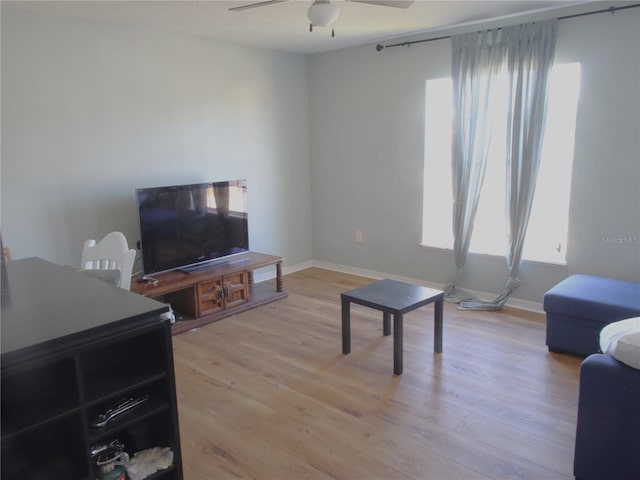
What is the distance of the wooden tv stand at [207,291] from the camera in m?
3.69

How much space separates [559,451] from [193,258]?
9.74 ft

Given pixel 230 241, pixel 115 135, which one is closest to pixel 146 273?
pixel 230 241

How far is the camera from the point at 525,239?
3.94 m

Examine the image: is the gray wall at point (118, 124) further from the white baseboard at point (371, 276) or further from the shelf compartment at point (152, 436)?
the shelf compartment at point (152, 436)

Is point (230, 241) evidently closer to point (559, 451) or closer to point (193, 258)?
point (193, 258)

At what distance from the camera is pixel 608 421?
1.81 meters

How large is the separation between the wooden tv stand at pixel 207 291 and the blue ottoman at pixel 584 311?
7.65ft

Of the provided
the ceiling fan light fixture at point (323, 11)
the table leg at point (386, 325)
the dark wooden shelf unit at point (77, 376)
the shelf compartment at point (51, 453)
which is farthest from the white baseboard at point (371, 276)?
→ the shelf compartment at point (51, 453)

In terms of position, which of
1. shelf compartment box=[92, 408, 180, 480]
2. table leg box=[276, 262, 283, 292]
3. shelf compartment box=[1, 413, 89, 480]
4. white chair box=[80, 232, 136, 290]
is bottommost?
table leg box=[276, 262, 283, 292]

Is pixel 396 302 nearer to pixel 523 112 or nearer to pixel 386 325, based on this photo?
pixel 386 325

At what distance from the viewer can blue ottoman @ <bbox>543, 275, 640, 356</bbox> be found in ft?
9.60

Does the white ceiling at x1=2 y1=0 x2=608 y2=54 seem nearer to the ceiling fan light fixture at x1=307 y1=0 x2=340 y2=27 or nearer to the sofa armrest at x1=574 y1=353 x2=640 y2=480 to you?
the ceiling fan light fixture at x1=307 y1=0 x2=340 y2=27

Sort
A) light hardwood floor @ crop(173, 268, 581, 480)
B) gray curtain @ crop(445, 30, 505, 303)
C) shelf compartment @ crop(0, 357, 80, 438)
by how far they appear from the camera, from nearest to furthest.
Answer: shelf compartment @ crop(0, 357, 80, 438)
light hardwood floor @ crop(173, 268, 581, 480)
gray curtain @ crop(445, 30, 505, 303)

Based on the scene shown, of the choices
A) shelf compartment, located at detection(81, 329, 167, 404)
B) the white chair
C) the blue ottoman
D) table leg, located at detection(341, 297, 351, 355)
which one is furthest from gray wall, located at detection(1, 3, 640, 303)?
shelf compartment, located at detection(81, 329, 167, 404)
